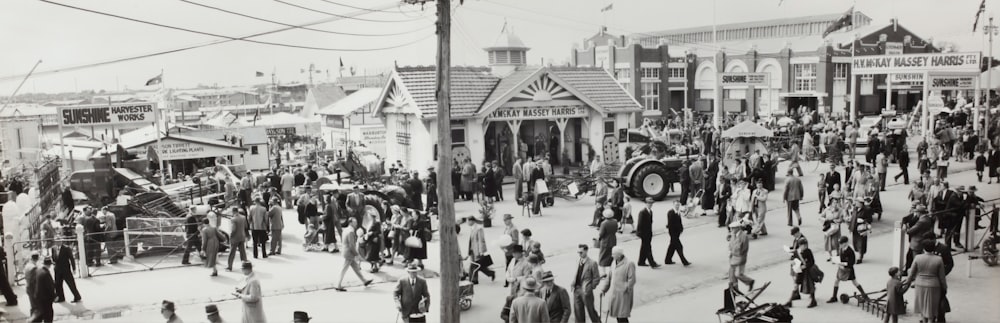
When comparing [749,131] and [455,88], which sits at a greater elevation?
[455,88]

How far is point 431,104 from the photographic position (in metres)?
25.2

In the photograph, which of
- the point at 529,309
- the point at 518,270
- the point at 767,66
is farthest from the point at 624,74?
the point at 529,309

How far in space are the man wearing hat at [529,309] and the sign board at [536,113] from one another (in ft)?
56.4

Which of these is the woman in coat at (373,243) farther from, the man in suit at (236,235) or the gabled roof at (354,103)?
the gabled roof at (354,103)

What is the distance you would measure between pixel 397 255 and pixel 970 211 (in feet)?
37.3

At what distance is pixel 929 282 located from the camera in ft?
32.1

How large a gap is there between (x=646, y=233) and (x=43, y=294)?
10106 mm

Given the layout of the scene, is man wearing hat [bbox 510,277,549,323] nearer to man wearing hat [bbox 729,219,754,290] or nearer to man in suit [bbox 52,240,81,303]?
man wearing hat [bbox 729,219,754,290]

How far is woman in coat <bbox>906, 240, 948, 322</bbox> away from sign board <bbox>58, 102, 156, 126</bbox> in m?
24.2

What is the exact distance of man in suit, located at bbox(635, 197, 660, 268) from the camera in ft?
44.2

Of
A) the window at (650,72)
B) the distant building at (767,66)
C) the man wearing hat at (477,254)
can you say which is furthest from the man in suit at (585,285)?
the window at (650,72)

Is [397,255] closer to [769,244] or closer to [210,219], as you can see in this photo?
[210,219]

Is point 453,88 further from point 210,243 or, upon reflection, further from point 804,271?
point 804,271

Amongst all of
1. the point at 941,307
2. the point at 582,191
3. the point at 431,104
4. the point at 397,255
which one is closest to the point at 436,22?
the point at 397,255
